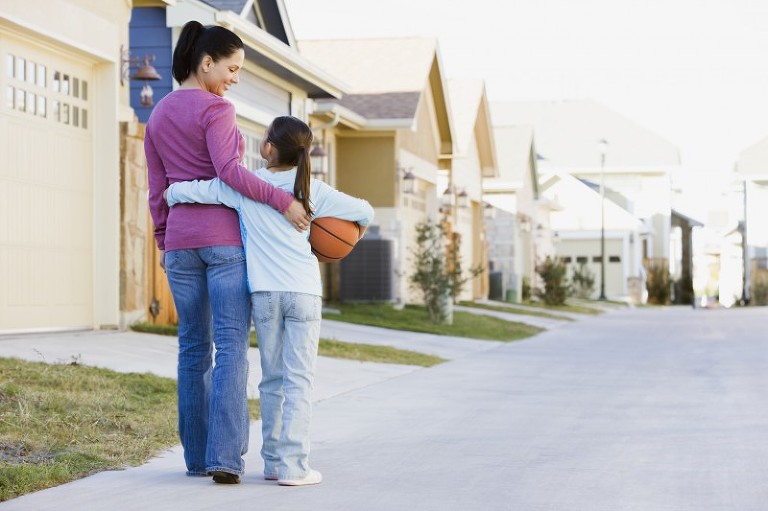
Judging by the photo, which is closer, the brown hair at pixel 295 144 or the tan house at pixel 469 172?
the brown hair at pixel 295 144

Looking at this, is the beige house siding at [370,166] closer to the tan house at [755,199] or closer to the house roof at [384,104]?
the house roof at [384,104]

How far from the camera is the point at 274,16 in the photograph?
70.9ft

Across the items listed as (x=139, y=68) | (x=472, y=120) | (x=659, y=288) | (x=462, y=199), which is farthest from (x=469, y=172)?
(x=659, y=288)

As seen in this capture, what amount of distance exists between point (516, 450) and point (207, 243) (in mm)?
2420

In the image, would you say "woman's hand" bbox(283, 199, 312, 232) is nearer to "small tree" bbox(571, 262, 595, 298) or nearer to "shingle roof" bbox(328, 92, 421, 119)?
"shingle roof" bbox(328, 92, 421, 119)

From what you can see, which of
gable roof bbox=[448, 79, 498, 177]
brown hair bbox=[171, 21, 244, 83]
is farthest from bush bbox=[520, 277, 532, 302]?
brown hair bbox=[171, 21, 244, 83]

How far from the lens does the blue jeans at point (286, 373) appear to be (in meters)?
6.24

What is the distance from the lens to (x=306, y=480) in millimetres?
6277

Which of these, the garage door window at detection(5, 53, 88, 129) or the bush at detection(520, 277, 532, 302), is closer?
the garage door window at detection(5, 53, 88, 129)

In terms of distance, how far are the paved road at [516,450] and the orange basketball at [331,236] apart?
108 centimetres

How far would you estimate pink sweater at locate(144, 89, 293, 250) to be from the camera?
622cm

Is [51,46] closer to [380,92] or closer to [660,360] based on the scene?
[660,360]

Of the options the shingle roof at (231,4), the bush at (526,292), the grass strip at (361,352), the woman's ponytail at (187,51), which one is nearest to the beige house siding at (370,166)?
the shingle roof at (231,4)

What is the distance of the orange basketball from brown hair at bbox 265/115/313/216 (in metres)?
0.15
